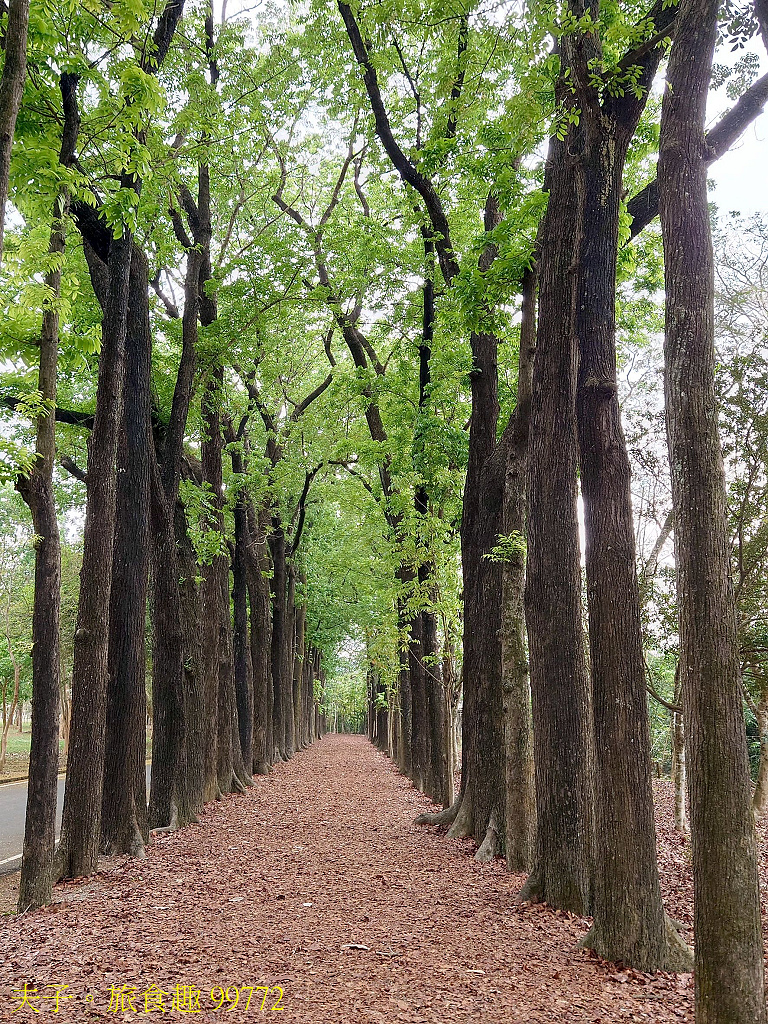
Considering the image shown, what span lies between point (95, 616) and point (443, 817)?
7163 millimetres

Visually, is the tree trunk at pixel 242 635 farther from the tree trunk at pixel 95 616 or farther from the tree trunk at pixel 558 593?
the tree trunk at pixel 558 593

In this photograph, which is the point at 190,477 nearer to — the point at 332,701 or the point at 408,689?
the point at 408,689

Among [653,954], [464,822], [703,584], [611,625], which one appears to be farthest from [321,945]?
[464,822]

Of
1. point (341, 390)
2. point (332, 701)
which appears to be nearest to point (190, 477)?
point (341, 390)

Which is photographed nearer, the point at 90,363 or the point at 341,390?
the point at 90,363

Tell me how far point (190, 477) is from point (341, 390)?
4089 mm

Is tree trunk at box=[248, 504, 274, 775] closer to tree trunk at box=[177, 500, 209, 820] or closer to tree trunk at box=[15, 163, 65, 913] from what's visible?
tree trunk at box=[177, 500, 209, 820]

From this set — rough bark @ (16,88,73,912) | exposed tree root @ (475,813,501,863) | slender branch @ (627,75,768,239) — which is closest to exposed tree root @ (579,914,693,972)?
exposed tree root @ (475,813,501,863)

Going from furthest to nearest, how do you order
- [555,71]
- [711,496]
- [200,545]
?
1. [200,545]
2. [555,71]
3. [711,496]

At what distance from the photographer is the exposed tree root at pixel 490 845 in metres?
9.09

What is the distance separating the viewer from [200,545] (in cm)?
1333

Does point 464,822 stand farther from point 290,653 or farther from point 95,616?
point 290,653

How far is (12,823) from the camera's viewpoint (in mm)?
13938

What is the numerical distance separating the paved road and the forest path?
2480mm
